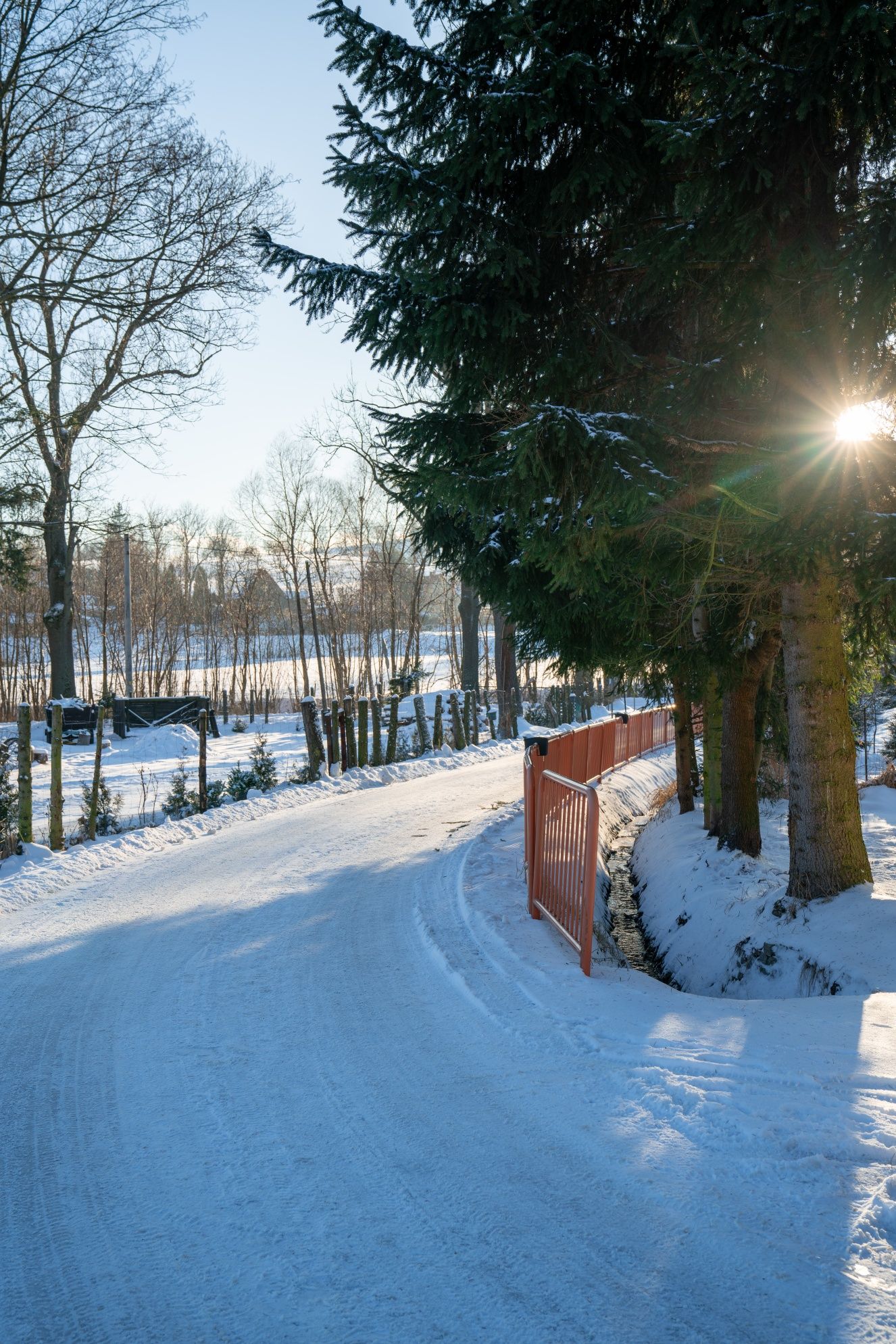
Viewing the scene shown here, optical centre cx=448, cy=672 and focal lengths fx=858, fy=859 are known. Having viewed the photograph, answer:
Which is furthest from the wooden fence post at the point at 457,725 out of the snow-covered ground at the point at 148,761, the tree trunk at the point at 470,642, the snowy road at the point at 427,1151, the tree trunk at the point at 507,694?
the snowy road at the point at 427,1151

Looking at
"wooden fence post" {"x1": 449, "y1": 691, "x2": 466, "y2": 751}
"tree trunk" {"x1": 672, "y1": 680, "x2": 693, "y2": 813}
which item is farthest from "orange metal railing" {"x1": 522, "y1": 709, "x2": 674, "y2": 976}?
"wooden fence post" {"x1": 449, "y1": 691, "x2": 466, "y2": 751}

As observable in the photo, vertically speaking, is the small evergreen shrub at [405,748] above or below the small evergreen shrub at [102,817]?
below

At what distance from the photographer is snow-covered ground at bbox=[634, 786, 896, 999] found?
19.5 ft

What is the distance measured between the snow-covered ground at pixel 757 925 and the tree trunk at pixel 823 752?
0.21 metres

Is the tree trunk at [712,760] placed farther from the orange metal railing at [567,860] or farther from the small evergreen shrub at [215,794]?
the small evergreen shrub at [215,794]

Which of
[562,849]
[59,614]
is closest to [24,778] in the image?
[562,849]

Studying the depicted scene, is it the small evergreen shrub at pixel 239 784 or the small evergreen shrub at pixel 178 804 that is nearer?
the small evergreen shrub at pixel 178 804

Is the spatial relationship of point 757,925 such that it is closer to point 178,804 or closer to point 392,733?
point 178,804

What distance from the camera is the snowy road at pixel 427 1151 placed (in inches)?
99.0

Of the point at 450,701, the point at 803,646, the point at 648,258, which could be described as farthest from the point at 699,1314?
the point at 450,701

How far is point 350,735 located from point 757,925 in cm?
1000

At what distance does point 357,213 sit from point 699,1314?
22.6 feet

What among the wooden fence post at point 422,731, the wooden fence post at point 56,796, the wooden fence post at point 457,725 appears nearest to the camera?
the wooden fence post at point 56,796

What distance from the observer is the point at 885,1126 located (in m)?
3.33
